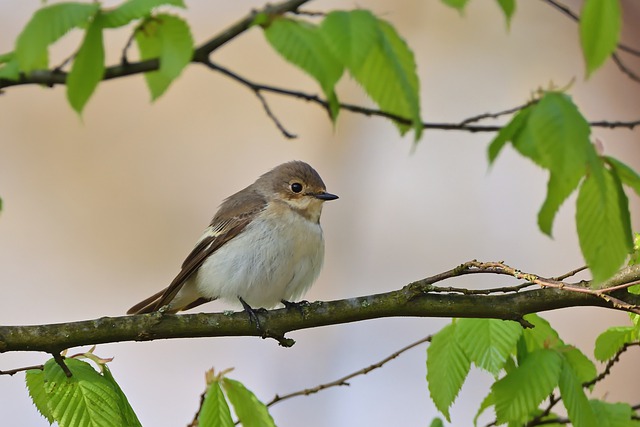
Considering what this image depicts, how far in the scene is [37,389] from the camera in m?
2.47

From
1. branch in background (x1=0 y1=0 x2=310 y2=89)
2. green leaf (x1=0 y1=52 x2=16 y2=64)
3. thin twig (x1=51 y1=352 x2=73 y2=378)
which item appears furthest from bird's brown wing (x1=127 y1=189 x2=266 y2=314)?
branch in background (x1=0 y1=0 x2=310 y2=89)

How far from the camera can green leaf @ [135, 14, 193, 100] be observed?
5.57 feet

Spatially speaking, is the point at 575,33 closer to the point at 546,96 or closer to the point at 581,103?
the point at 581,103

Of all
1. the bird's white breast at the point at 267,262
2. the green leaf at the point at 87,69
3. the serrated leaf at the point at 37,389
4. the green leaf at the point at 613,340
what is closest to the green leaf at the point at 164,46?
the green leaf at the point at 87,69

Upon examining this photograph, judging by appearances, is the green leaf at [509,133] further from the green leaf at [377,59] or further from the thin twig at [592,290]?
the thin twig at [592,290]

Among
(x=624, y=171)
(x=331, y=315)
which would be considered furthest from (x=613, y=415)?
(x=624, y=171)

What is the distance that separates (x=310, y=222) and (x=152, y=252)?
2.35 m

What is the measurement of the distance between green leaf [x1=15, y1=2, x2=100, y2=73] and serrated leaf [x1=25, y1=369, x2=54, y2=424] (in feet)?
3.54

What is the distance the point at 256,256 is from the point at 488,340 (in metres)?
1.85

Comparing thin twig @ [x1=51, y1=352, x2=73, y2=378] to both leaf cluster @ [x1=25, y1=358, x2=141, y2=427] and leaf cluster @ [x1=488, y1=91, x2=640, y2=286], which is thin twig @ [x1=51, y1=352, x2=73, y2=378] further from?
leaf cluster @ [x1=488, y1=91, x2=640, y2=286]

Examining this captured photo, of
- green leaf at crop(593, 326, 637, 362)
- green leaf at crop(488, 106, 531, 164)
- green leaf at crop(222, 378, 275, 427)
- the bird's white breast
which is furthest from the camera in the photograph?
the bird's white breast

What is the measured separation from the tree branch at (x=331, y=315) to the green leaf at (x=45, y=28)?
101cm

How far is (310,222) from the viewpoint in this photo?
4469mm

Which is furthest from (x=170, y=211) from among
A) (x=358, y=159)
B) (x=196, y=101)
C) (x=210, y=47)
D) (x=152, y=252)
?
(x=210, y=47)
